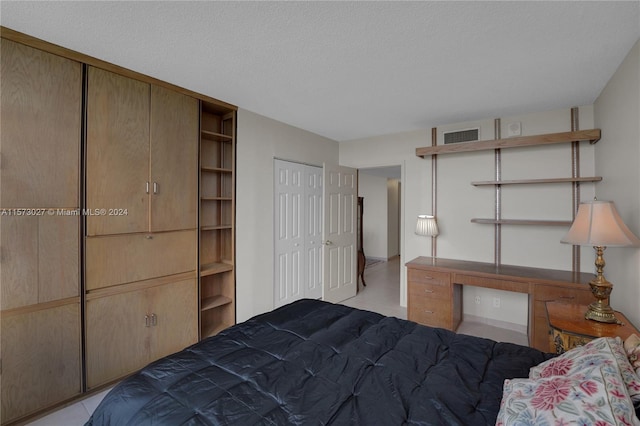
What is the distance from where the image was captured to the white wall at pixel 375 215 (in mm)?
7699

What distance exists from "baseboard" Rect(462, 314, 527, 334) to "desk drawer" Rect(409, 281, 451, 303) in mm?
727

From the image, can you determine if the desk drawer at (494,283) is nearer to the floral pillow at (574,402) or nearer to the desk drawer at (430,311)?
the desk drawer at (430,311)

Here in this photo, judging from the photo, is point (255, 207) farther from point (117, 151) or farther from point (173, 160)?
point (117, 151)

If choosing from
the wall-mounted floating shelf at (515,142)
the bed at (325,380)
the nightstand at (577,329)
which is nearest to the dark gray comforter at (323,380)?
the bed at (325,380)

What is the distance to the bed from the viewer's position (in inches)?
42.6

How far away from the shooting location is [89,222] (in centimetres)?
212

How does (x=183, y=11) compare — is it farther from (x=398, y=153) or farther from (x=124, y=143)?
(x=398, y=153)

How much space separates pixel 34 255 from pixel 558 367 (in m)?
2.87

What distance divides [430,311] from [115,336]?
9.80 ft

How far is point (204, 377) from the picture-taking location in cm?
130

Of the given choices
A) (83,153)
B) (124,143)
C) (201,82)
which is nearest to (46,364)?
(83,153)

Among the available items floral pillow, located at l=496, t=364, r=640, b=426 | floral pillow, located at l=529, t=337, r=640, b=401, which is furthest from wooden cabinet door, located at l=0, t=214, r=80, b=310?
floral pillow, located at l=529, t=337, r=640, b=401

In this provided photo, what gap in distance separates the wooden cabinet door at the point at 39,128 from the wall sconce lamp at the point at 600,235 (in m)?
3.46

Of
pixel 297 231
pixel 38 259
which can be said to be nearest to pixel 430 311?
pixel 297 231
